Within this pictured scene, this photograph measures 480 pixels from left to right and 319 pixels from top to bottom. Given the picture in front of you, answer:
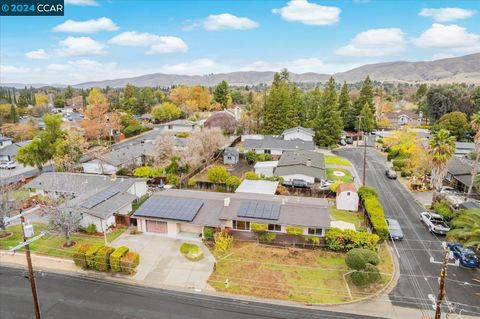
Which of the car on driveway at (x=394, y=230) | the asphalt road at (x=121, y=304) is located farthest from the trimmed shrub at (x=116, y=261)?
the car on driveway at (x=394, y=230)

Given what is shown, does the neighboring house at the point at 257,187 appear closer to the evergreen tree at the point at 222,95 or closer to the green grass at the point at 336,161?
the green grass at the point at 336,161

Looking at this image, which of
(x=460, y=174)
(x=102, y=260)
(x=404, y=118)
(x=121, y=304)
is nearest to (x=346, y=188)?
(x=460, y=174)

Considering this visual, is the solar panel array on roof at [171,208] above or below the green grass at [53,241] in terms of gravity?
above

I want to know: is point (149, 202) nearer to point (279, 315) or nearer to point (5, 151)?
point (279, 315)

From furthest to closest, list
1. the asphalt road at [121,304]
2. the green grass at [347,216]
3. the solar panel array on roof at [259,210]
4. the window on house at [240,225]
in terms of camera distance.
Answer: the green grass at [347,216]
the window on house at [240,225]
the solar panel array on roof at [259,210]
the asphalt road at [121,304]

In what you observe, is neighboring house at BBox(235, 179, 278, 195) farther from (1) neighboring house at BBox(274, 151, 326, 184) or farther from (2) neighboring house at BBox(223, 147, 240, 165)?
(2) neighboring house at BBox(223, 147, 240, 165)

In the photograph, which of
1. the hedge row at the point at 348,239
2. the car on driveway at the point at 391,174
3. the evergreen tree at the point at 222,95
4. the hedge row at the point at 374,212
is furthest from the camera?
the evergreen tree at the point at 222,95

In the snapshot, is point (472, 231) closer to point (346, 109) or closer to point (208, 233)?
point (208, 233)

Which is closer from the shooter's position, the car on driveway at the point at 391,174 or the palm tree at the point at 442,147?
the palm tree at the point at 442,147
